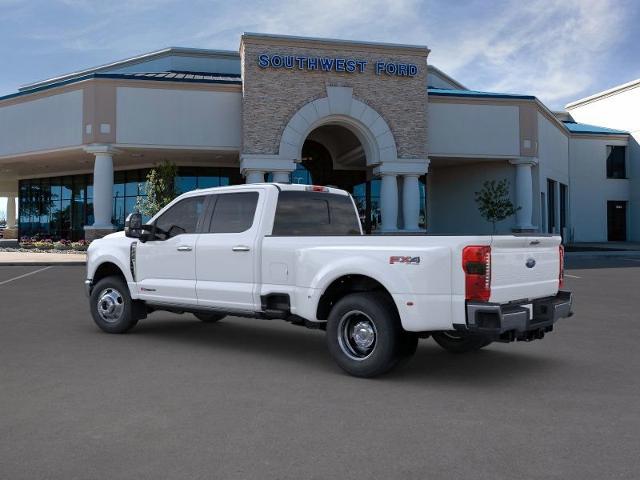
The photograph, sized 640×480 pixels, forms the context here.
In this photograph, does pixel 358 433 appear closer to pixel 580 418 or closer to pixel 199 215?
pixel 580 418

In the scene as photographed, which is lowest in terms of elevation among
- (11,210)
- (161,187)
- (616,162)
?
(161,187)

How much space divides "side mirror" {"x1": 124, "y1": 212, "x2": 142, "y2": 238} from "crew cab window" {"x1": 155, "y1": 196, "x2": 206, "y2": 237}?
30 cm

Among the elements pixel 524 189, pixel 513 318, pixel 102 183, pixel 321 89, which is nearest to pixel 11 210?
pixel 102 183

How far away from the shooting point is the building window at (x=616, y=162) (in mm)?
43750

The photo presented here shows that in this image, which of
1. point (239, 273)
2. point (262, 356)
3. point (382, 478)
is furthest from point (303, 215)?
point (382, 478)

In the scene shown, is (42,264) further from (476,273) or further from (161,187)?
(476,273)

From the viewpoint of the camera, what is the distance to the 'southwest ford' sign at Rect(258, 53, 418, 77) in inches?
1105

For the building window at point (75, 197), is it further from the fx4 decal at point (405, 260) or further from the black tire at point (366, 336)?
the fx4 decal at point (405, 260)

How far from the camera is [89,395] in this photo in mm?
5426

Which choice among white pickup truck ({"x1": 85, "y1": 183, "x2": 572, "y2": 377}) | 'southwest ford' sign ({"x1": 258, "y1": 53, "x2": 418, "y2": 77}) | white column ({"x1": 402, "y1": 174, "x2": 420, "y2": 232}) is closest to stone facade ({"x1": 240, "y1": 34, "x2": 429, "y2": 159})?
'southwest ford' sign ({"x1": 258, "y1": 53, "x2": 418, "y2": 77})

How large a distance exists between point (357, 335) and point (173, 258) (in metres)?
3.03

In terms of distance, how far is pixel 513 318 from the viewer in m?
5.59

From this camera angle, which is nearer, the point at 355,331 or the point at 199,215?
the point at 355,331

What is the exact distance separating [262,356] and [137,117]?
24054mm
